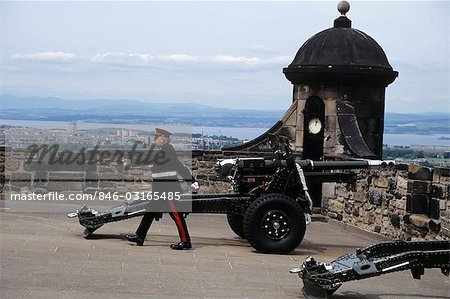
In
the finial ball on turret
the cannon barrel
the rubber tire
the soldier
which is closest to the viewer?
the soldier

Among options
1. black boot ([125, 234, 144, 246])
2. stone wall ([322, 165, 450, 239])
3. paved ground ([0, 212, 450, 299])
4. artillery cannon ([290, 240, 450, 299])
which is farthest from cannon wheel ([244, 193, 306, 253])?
artillery cannon ([290, 240, 450, 299])

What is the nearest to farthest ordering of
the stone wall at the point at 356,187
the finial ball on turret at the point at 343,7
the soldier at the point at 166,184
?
the soldier at the point at 166,184, the stone wall at the point at 356,187, the finial ball on turret at the point at 343,7

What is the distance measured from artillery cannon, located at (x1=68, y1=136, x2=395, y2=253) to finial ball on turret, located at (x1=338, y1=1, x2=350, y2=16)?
5781 millimetres

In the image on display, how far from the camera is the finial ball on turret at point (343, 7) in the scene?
A: 1622 cm

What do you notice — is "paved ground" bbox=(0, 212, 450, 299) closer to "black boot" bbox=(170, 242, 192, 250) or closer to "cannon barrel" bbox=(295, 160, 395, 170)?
"black boot" bbox=(170, 242, 192, 250)

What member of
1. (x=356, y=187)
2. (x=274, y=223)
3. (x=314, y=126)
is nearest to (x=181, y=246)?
(x=274, y=223)

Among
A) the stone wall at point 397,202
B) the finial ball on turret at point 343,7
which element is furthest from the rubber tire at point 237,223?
the finial ball on turret at point 343,7

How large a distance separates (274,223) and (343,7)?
289 inches

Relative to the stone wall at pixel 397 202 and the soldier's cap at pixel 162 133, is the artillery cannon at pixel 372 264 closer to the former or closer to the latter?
the stone wall at pixel 397 202

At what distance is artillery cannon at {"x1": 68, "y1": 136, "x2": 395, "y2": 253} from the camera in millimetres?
10062

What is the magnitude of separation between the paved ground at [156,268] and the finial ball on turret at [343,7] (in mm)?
5827

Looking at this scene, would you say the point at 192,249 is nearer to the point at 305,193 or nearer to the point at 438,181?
the point at 305,193

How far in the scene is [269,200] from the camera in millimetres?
10047

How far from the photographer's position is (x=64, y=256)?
9.12 meters
